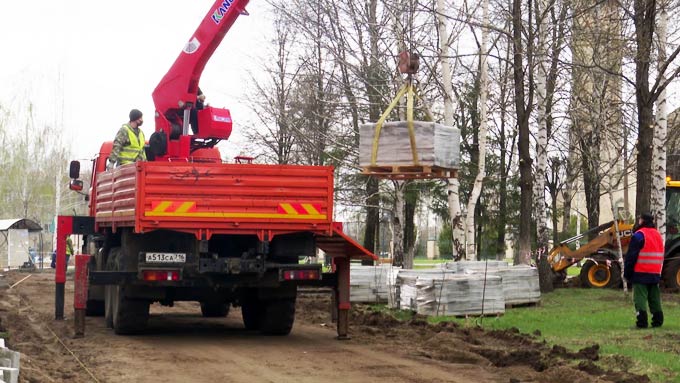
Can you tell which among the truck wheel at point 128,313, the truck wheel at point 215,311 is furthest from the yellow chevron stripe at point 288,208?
the truck wheel at point 215,311

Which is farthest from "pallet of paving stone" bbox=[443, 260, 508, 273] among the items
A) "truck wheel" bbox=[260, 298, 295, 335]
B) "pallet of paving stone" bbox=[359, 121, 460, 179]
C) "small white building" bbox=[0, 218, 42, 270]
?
"small white building" bbox=[0, 218, 42, 270]

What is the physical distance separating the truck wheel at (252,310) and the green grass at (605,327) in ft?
10.3

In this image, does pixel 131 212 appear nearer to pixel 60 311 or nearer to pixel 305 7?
pixel 60 311

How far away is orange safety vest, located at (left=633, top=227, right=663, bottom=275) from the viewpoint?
48.5ft

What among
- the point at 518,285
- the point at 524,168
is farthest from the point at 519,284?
the point at 524,168

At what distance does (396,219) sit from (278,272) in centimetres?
1500

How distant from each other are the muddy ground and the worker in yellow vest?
9.06 ft

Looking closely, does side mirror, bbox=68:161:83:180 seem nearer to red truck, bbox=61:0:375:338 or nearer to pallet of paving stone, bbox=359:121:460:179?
red truck, bbox=61:0:375:338

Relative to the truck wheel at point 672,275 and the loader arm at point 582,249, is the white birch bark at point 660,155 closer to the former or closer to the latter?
the truck wheel at point 672,275

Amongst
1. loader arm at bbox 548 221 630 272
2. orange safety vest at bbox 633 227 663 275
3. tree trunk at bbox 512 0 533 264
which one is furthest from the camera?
loader arm at bbox 548 221 630 272

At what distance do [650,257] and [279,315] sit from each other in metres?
→ 5.70

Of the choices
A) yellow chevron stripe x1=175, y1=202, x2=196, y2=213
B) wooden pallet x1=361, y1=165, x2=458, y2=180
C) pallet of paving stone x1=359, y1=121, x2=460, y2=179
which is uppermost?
pallet of paving stone x1=359, y1=121, x2=460, y2=179

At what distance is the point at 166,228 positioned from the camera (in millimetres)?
13086

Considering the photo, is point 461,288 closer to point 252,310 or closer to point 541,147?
point 252,310
